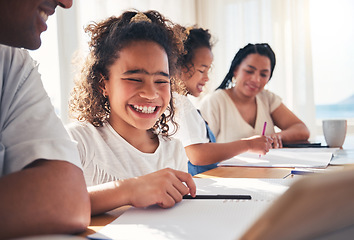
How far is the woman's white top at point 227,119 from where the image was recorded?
8.41ft

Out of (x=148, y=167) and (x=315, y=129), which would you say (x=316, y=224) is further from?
(x=315, y=129)

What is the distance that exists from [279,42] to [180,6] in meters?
1.16

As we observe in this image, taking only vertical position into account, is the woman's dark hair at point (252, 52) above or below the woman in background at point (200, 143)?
above

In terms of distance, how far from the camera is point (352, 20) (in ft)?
12.5

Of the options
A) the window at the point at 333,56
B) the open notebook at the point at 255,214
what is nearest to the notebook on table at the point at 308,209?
the open notebook at the point at 255,214

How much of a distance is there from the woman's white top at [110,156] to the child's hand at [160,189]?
0.33m

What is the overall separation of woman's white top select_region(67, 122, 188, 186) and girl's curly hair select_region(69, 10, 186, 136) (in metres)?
0.07

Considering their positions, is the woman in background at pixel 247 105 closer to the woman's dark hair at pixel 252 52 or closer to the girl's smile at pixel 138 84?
the woman's dark hair at pixel 252 52

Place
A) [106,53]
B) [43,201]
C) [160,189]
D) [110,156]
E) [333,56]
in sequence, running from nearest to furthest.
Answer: [43,201]
[160,189]
[110,156]
[106,53]
[333,56]

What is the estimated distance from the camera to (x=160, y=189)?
0.74 metres

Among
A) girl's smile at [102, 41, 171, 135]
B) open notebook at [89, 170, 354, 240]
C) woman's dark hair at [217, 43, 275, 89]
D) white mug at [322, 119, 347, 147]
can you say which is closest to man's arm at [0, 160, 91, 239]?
open notebook at [89, 170, 354, 240]

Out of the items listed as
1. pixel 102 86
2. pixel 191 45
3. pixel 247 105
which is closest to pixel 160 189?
pixel 102 86

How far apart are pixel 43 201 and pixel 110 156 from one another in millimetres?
581

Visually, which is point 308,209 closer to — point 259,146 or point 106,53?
point 106,53
